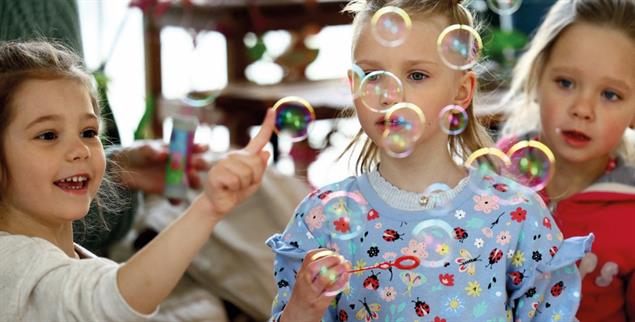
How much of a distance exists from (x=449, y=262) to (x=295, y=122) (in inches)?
13.8

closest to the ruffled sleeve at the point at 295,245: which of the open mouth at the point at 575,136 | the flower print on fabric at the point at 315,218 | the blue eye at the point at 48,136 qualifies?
the flower print on fabric at the point at 315,218

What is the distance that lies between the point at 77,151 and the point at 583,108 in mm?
828

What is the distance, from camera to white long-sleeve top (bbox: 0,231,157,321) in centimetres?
120

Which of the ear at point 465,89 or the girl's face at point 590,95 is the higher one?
the ear at point 465,89

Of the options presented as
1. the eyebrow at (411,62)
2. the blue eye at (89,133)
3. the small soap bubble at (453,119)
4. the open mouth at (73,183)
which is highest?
the eyebrow at (411,62)

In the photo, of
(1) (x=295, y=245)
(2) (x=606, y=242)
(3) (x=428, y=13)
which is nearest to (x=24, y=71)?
(1) (x=295, y=245)

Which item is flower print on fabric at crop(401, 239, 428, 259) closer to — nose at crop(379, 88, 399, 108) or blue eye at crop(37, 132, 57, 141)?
nose at crop(379, 88, 399, 108)

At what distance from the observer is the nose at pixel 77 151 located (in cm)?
132

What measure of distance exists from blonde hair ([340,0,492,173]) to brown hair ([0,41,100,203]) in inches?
15.3

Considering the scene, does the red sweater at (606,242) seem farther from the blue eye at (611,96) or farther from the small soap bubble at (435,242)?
the small soap bubble at (435,242)

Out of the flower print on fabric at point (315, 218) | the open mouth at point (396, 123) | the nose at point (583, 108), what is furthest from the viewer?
the nose at point (583, 108)

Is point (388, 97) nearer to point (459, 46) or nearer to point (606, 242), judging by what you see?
point (459, 46)

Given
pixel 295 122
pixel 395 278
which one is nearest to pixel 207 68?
pixel 295 122

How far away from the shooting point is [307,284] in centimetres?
126
